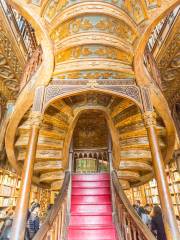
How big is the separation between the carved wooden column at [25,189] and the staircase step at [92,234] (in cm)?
104

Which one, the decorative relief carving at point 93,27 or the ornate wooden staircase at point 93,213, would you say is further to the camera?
the decorative relief carving at point 93,27

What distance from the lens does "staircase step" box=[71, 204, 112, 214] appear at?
296 centimetres

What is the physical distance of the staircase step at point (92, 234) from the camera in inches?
96.3

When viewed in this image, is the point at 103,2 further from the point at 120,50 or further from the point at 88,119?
the point at 88,119

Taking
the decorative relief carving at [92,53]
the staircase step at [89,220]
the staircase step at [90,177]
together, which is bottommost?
the staircase step at [89,220]

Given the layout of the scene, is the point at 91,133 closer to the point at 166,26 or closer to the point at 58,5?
the point at 166,26

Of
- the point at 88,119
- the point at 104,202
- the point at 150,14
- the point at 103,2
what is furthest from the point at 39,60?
the point at 104,202

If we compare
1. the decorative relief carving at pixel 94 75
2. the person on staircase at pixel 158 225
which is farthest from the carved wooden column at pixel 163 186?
the person on staircase at pixel 158 225

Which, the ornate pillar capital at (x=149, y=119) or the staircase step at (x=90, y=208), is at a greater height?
the ornate pillar capital at (x=149, y=119)

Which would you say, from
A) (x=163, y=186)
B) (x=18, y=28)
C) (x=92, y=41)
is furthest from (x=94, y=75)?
(x=18, y=28)

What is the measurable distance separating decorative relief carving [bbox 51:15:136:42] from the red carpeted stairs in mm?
2677

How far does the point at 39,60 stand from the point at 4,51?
4.39ft

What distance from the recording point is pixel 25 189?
6.42 ft

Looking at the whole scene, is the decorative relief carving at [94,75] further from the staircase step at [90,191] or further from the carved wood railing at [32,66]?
the staircase step at [90,191]
